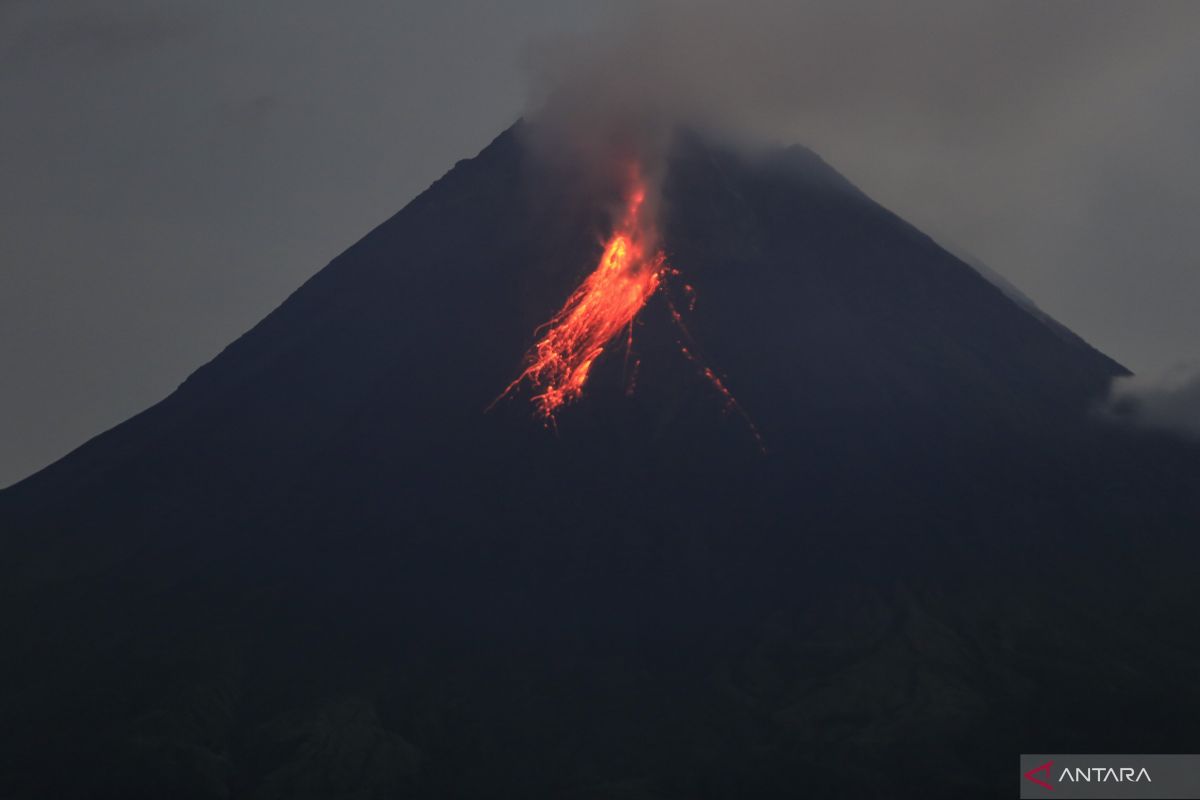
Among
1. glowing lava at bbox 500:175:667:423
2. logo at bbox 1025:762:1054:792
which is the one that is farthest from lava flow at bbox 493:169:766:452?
logo at bbox 1025:762:1054:792

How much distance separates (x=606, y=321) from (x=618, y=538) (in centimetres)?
1770

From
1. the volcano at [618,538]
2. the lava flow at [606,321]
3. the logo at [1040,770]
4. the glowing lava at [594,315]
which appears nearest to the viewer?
the logo at [1040,770]

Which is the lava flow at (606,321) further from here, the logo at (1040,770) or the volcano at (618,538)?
the logo at (1040,770)

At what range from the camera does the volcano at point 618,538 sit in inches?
4235

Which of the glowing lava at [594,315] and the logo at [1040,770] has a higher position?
the glowing lava at [594,315]

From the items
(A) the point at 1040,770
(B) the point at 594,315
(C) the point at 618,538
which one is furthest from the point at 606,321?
(A) the point at 1040,770

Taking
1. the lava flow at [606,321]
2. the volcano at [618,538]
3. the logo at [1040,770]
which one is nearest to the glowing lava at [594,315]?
the lava flow at [606,321]

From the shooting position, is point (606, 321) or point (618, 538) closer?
point (618, 538)

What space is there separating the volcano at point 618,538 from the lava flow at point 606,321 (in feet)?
2.02

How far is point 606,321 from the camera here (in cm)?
13575

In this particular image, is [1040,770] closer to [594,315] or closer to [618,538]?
[618,538]

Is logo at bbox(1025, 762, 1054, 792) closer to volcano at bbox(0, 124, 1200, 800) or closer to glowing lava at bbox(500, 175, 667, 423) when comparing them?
volcano at bbox(0, 124, 1200, 800)

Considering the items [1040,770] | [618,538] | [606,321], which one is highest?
[606,321]

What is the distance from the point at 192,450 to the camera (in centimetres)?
14125
